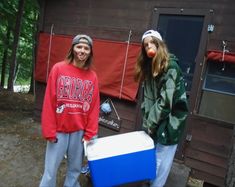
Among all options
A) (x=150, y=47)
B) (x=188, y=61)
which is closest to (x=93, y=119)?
(x=150, y=47)

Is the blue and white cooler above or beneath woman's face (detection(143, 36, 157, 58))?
beneath

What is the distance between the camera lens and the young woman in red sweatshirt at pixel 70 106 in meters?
3.19

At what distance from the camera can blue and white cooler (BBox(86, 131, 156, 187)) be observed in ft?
9.79

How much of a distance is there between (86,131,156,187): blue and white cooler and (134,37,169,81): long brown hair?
0.66 metres

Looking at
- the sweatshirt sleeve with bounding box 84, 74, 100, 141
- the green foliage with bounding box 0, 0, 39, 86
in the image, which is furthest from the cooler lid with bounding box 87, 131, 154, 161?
the green foliage with bounding box 0, 0, 39, 86

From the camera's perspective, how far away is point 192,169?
5.42 meters

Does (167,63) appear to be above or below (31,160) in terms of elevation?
above

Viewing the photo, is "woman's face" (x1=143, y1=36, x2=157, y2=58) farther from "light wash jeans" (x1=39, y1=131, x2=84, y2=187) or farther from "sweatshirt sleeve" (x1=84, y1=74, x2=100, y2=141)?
"light wash jeans" (x1=39, y1=131, x2=84, y2=187)

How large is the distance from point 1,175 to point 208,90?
11.2 feet

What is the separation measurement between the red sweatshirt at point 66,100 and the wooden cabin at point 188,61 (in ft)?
8.29

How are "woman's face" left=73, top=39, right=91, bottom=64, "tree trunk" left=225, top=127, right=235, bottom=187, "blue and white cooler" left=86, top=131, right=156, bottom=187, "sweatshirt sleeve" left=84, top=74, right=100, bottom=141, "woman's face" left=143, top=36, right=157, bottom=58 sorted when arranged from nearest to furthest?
1. "blue and white cooler" left=86, top=131, right=156, bottom=187
2. "woman's face" left=143, top=36, right=157, bottom=58
3. "woman's face" left=73, top=39, right=91, bottom=64
4. "sweatshirt sleeve" left=84, top=74, right=100, bottom=141
5. "tree trunk" left=225, top=127, right=235, bottom=187

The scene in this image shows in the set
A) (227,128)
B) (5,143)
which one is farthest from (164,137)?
(5,143)

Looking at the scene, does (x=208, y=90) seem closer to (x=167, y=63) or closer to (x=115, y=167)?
(x=167, y=63)

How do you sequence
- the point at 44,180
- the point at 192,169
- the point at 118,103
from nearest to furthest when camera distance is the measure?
the point at 44,180 < the point at 192,169 < the point at 118,103
